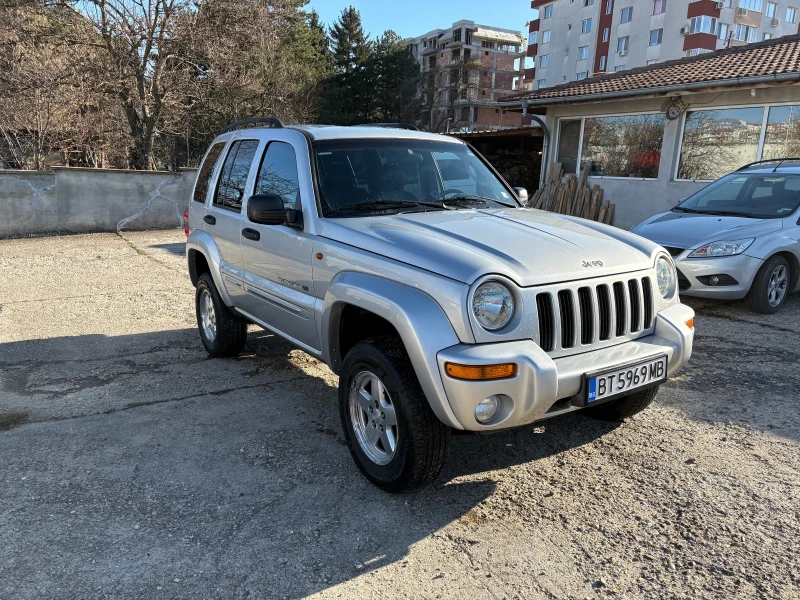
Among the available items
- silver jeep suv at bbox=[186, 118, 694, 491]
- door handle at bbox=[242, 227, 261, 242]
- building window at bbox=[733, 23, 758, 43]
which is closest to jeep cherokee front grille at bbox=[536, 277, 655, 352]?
silver jeep suv at bbox=[186, 118, 694, 491]

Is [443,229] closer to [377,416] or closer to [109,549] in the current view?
[377,416]

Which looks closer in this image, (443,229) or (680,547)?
(680,547)

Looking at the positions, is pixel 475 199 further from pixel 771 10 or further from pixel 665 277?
pixel 771 10

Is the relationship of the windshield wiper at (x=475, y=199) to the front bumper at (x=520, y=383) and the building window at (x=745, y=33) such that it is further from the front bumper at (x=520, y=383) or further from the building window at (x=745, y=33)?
the building window at (x=745, y=33)

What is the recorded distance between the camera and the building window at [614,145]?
12.8m

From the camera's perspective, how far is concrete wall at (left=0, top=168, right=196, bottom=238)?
12875mm

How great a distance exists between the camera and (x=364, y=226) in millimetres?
3508

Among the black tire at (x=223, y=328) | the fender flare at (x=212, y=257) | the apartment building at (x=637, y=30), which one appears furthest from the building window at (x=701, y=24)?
the black tire at (x=223, y=328)

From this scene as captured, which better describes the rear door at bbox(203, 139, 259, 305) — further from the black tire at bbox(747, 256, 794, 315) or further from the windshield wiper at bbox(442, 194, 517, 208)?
the black tire at bbox(747, 256, 794, 315)

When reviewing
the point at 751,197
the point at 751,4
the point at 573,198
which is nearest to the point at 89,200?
the point at 573,198

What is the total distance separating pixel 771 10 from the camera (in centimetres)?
5216

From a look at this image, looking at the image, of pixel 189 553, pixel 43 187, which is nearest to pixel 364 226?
pixel 189 553

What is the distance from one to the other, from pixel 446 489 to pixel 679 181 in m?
11.0

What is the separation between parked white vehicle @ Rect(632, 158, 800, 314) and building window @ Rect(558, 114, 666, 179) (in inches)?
211
